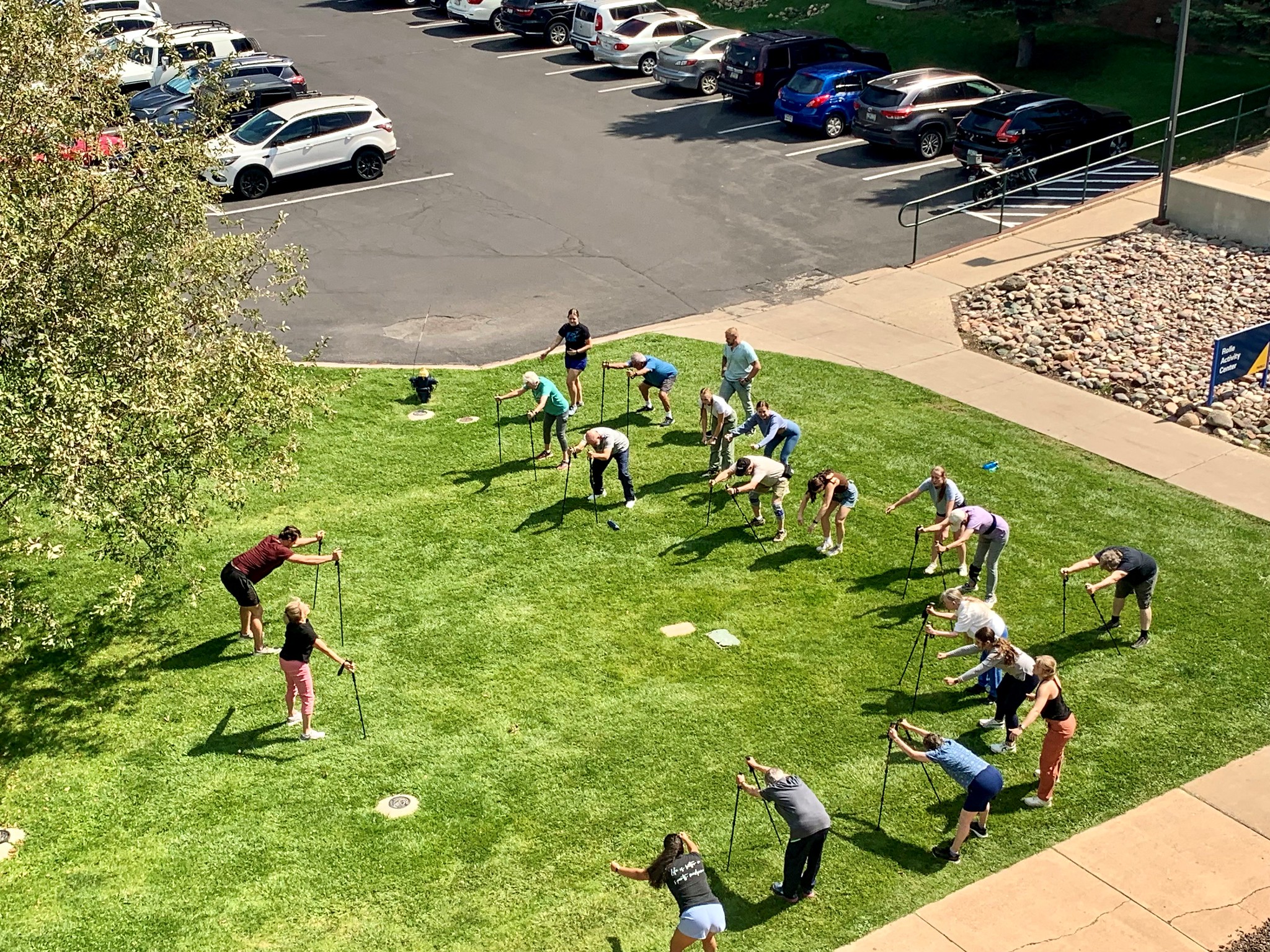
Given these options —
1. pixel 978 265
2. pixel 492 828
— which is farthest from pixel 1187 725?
pixel 978 265

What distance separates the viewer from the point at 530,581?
587 inches

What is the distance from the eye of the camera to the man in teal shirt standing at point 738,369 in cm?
1758

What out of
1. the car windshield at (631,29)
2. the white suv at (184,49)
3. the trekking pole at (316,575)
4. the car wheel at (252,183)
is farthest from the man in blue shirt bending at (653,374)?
the car windshield at (631,29)

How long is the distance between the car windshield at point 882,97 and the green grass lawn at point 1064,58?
5.74 m

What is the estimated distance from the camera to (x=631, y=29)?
122 ft

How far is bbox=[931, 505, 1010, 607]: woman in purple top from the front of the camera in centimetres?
1388

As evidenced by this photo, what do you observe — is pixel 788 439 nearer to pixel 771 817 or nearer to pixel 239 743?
pixel 771 817

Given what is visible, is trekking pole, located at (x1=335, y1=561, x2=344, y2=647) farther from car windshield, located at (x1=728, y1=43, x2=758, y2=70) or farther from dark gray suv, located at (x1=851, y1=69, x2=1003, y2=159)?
car windshield, located at (x1=728, y1=43, x2=758, y2=70)

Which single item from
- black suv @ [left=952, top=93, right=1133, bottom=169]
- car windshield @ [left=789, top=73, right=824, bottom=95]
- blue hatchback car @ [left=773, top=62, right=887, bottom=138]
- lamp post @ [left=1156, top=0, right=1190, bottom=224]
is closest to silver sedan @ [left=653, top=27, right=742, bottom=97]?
car windshield @ [left=789, top=73, right=824, bottom=95]

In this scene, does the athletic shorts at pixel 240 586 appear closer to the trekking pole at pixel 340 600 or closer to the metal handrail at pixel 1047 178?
the trekking pole at pixel 340 600

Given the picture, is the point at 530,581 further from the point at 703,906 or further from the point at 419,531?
the point at 703,906

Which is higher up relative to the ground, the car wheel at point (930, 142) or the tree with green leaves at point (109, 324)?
the tree with green leaves at point (109, 324)

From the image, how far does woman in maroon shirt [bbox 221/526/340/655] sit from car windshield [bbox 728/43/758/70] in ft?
75.4

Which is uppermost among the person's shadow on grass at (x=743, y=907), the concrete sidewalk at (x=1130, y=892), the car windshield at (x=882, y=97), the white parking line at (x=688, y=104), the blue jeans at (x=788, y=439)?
the car windshield at (x=882, y=97)
